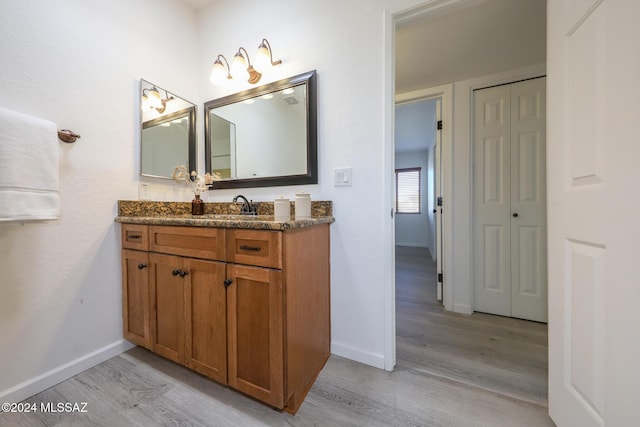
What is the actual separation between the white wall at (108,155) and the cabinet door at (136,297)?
7 centimetres

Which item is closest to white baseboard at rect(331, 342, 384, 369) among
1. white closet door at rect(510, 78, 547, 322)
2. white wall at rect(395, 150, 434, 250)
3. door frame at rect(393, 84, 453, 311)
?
door frame at rect(393, 84, 453, 311)

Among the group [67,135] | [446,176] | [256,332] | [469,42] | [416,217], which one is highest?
[469,42]

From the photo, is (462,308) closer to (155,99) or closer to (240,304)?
(240,304)

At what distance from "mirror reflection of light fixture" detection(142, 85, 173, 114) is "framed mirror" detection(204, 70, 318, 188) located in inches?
11.3

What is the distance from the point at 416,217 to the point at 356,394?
5163mm

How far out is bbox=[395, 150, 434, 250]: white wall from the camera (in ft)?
18.1

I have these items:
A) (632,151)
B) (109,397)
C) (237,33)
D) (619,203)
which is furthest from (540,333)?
(237,33)

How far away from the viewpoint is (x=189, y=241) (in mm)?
1199

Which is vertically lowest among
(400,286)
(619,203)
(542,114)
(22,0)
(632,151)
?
(400,286)

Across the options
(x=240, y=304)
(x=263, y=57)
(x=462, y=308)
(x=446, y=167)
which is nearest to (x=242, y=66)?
(x=263, y=57)

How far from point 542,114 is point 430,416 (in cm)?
234

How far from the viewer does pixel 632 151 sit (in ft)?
2.12

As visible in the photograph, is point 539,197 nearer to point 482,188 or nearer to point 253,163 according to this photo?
point 482,188

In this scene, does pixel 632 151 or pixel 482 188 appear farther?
pixel 482 188
